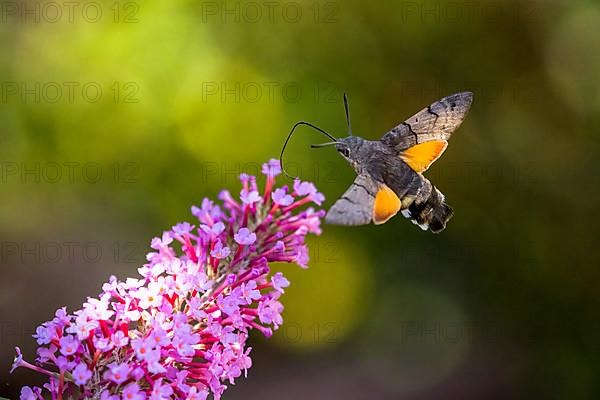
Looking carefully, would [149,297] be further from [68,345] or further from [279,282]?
[279,282]

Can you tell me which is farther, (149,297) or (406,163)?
(406,163)

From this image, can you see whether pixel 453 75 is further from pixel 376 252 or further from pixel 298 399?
pixel 298 399

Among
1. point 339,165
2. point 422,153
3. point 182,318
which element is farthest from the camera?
point 339,165

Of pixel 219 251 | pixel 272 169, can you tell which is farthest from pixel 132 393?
pixel 272 169

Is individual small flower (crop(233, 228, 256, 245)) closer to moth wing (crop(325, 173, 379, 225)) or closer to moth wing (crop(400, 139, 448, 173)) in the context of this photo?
moth wing (crop(325, 173, 379, 225))

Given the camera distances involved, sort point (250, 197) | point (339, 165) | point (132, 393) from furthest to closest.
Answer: point (339, 165)
point (250, 197)
point (132, 393)

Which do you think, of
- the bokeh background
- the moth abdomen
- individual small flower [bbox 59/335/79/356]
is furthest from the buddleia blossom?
the bokeh background
